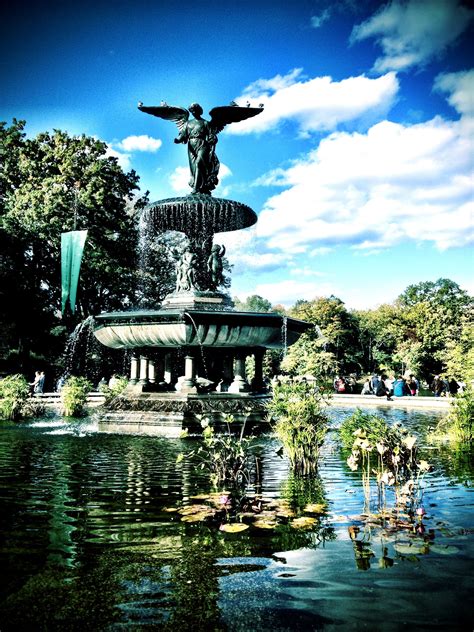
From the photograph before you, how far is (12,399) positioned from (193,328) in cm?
595

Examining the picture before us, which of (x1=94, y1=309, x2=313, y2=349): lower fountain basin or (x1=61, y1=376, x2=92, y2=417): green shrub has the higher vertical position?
(x1=94, y1=309, x2=313, y2=349): lower fountain basin

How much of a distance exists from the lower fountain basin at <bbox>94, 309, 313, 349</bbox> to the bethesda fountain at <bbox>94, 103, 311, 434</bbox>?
0.02 meters

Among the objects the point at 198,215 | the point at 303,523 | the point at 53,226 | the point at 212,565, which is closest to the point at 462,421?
the point at 303,523

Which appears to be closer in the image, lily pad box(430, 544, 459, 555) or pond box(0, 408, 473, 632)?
pond box(0, 408, 473, 632)

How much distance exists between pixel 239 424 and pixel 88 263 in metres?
19.4

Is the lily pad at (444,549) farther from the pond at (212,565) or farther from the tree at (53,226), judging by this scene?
the tree at (53,226)

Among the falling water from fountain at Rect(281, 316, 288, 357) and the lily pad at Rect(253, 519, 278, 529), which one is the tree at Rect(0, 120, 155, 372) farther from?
the lily pad at Rect(253, 519, 278, 529)

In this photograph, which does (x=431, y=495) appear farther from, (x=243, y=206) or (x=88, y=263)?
(x=88, y=263)

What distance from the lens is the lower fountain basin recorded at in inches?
425

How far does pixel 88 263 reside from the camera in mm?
27844

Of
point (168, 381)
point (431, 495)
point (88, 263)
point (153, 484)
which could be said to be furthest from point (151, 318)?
point (88, 263)

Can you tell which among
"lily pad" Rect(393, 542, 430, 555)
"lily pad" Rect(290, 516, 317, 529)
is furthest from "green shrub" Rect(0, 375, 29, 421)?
"lily pad" Rect(393, 542, 430, 555)

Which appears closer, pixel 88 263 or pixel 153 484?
pixel 153 484

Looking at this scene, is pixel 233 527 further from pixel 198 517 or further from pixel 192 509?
pixel 192 509
